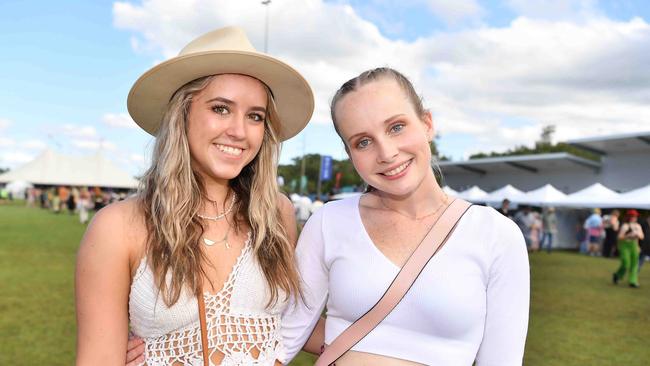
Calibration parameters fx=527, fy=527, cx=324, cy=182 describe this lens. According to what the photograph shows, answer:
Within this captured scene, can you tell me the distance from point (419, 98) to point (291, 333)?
118 cm

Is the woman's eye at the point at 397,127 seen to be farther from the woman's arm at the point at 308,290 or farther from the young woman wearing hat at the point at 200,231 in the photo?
the young woman wearing hat at the point at 200,231

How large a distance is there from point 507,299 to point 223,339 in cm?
113

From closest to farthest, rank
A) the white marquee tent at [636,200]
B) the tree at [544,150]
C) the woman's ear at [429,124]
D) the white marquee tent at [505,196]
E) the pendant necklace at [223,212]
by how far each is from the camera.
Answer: the woman's ear at [429,124], the pendant necklace at [223,212], the white marquee tent at [636,200], the white marquee tent at [505,196], the tree at [544,150]

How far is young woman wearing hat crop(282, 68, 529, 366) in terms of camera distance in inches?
76.4

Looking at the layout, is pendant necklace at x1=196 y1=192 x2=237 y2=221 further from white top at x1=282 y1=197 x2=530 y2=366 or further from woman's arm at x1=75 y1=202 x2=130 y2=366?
white top at x1=282 y1=197 x2=530 y2=366

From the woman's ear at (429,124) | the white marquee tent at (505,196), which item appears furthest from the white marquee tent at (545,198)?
the woman's ear at (429,124)

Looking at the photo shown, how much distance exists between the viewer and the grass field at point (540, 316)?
6.17 meters

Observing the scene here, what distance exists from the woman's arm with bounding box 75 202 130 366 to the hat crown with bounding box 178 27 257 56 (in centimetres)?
84

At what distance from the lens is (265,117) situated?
2582mm

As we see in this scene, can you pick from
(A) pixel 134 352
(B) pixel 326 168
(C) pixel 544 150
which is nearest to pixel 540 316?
(A) pixel 134 352

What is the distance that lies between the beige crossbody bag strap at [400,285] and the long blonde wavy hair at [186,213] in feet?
1.23

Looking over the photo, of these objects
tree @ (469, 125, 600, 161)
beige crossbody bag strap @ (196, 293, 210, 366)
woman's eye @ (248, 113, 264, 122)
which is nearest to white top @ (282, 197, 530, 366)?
beige crossbody bag strap @ (196, 293, 210, 366)

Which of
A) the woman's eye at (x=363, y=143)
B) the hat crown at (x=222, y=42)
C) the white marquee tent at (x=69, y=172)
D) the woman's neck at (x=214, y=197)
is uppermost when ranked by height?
the hat crown at (x=222, y=42)

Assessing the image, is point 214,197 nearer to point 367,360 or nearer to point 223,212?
point 223,212
